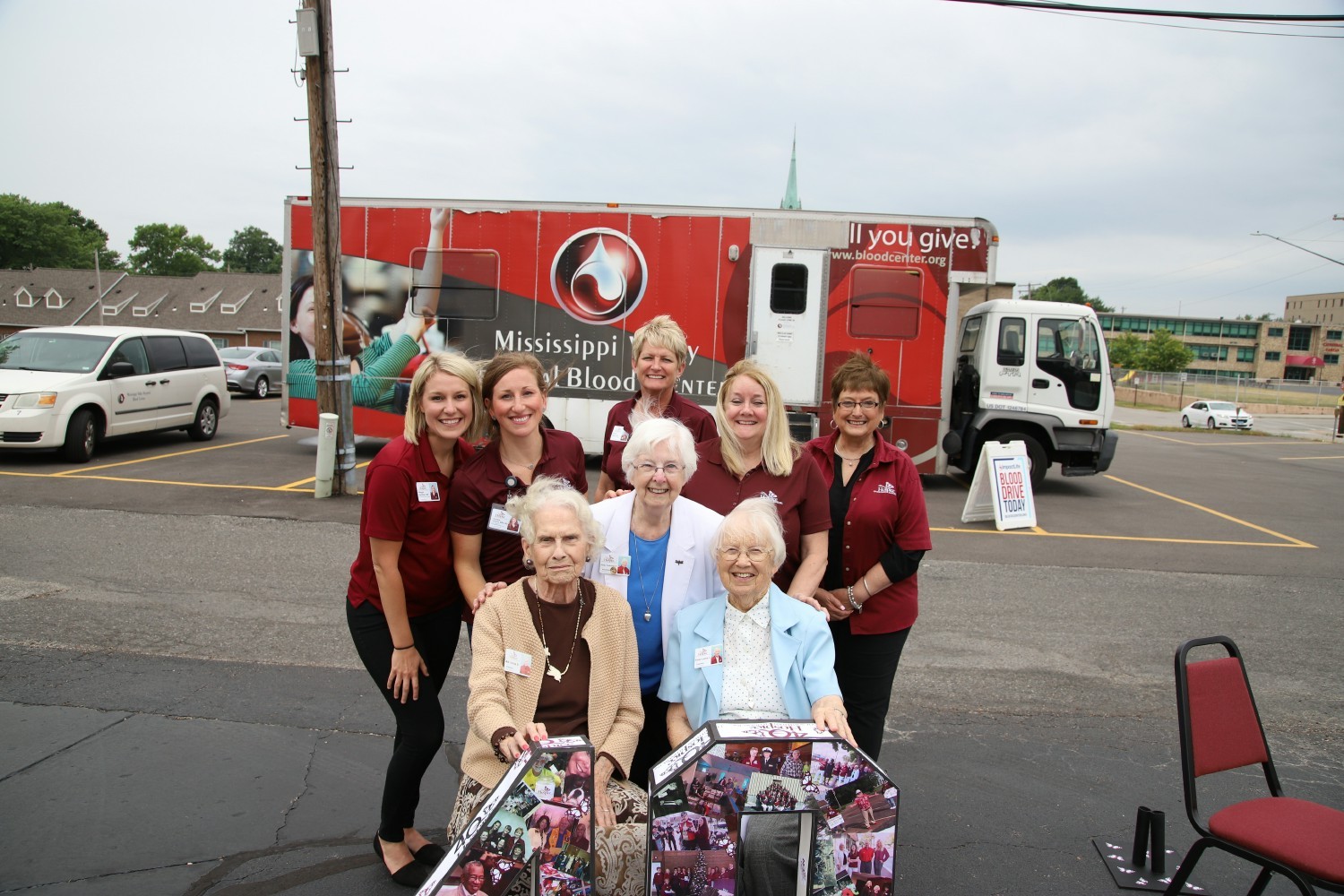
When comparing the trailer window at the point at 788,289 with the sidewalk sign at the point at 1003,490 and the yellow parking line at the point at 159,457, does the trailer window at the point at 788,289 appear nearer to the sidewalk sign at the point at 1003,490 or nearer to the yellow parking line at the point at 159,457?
the sidewalk sign at the point at 1003,490

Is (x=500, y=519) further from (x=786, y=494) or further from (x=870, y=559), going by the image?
(x=870, y=559)

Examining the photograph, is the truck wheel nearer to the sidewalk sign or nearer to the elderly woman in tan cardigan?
the sidewalk sign

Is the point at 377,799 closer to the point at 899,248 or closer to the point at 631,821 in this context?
the point at 631,821

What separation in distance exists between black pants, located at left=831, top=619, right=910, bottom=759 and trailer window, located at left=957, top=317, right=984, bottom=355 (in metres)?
9.56

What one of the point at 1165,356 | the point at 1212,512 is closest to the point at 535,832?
the point at 1212,512

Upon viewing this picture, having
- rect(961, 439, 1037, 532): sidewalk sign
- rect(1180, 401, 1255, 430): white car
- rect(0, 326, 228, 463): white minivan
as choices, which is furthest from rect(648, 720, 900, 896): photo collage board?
rect(1180, 401, 1255, 430): white car

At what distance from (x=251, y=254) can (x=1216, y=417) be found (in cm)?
10325

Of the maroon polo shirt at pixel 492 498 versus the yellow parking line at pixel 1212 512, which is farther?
the yellow parking line at pixel 1212 512

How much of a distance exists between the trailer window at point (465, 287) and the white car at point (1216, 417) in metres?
29.7

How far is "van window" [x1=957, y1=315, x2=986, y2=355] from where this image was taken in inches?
467

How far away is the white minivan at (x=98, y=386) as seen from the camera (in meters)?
10.8

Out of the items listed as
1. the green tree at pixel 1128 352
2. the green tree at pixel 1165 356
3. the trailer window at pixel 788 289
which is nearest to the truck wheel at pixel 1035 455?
the trailer window at pixel 788 289

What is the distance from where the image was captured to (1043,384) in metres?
11.3

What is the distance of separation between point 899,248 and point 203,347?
11018 millimetres
